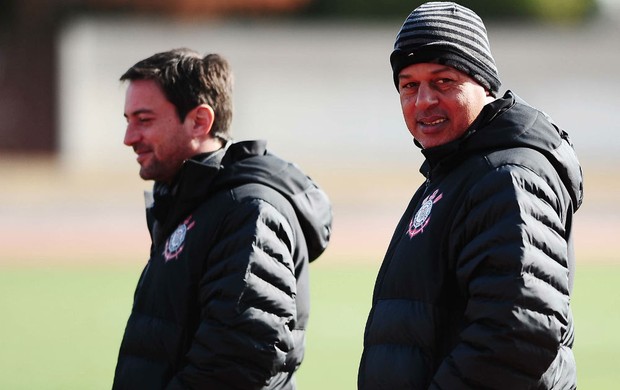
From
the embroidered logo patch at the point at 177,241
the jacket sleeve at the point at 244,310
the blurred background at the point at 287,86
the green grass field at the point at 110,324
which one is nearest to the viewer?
the jacket sleeve at the point at 244,310

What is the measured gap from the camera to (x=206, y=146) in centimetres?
410

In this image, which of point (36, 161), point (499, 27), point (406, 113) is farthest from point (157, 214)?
point (499, 27)

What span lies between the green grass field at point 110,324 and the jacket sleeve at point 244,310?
15.7ft

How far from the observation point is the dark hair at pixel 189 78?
403 cm

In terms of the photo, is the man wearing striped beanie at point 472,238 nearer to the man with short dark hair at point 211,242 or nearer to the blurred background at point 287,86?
the man with short dark hair at point 211,242

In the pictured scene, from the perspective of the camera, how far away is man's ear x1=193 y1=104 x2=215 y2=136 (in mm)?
4059

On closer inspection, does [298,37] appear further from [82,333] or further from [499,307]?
[499,307]

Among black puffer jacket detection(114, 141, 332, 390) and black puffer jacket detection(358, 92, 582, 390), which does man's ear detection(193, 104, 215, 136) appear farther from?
black puffer jacket detection(358, 92, 582, 390)

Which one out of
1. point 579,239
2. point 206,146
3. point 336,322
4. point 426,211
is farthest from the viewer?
point 579,239

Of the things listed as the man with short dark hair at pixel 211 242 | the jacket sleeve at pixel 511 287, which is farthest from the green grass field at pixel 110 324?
the jacket sleeve at pixel 511 287

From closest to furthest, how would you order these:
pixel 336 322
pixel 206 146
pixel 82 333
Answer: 1. pixel 206 146
2. pixel 82 333
3. pixel 336 322

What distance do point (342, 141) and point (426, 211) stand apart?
98.3 ft

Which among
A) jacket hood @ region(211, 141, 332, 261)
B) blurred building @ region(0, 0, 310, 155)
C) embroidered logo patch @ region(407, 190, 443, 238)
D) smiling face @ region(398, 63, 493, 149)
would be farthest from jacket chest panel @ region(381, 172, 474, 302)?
blurred building @ region(0, 0, 310, 155)

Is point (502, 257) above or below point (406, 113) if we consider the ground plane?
below
